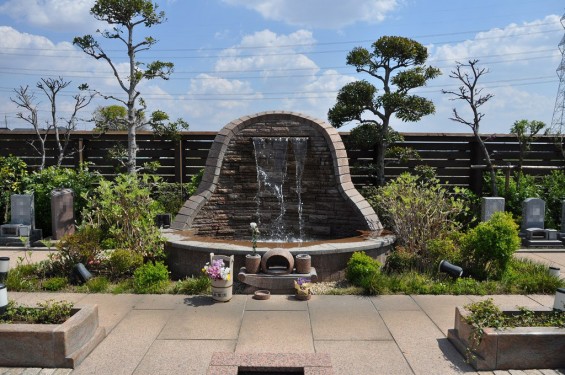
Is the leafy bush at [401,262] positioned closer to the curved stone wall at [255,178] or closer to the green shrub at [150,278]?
the curved stone wall at [255,178]

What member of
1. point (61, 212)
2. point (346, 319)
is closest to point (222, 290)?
point (346, 319)

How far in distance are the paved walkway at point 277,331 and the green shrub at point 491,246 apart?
0.64 m

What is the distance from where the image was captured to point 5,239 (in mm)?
9289

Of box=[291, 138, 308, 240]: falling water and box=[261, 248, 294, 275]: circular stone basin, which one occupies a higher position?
box=[291, 138, 308, 240]: falling water

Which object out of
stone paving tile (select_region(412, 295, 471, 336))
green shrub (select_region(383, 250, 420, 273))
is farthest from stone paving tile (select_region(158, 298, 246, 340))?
green shrub (select_region(383, 250, 420, 273))

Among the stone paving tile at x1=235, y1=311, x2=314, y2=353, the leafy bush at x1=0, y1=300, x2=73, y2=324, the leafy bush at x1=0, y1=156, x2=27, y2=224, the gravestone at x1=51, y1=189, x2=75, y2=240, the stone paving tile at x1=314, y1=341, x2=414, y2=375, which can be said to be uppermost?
the leafy bush at x1=0, y1=156, x2=27, y2=224

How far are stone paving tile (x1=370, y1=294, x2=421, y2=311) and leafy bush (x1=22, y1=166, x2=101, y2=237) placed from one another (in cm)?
697

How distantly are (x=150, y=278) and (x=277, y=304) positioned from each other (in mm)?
1877

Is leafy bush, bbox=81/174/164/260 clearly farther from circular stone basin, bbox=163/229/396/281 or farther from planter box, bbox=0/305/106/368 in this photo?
planter box, bbox=0/305/106/368

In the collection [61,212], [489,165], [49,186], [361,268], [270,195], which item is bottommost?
[361,268]

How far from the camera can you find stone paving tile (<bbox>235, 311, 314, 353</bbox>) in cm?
456

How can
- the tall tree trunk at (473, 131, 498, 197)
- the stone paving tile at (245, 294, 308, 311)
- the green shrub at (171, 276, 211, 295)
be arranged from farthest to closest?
the tall tree trunk at (473, 131, 498, 197), the green shrub at (171, 276, 211, 295), the stone paving tile at (245, 294, 308, 311)

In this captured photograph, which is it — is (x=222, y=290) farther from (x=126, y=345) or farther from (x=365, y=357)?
(x=365, y=357)

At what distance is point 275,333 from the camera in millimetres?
4938
